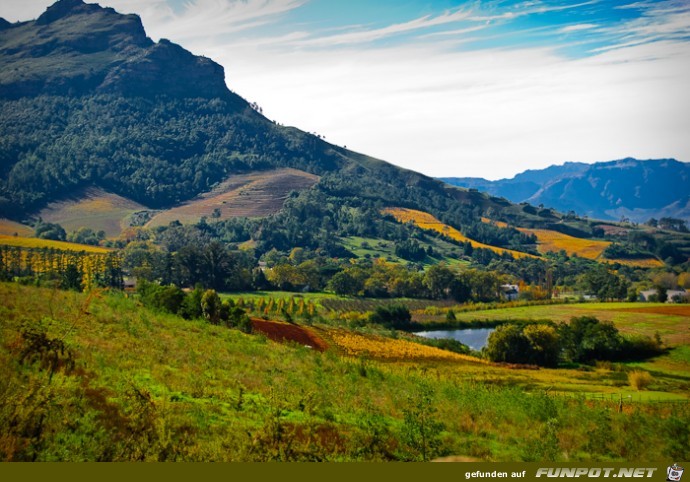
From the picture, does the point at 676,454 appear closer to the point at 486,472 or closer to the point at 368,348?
the point at 486,472

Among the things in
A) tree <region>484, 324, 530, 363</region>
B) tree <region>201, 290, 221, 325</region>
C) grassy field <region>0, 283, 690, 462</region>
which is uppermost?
grassy field <region>0, 283, 690, 462</region>

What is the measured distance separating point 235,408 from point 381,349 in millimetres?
32622

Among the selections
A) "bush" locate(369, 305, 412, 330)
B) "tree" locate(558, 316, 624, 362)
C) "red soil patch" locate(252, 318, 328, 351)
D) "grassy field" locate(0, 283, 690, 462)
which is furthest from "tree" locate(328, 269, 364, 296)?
"grassy field" locate(0, 283, 690, 462)

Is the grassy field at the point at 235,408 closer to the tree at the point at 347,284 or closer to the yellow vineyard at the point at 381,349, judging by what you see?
the yellow vineyard at the point at 381,349

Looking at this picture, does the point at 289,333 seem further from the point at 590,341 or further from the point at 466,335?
the point at 466,335

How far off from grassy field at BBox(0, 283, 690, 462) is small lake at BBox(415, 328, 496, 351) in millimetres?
55823

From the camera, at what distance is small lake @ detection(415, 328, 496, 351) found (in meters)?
85.6

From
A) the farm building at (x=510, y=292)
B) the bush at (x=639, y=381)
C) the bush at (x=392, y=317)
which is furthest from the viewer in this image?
the farm building at (x=510, y=292)

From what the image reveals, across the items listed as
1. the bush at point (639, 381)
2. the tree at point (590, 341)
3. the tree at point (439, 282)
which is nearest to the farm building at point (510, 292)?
the tree at point (439, 282)

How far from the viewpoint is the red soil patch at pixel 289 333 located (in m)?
46.6

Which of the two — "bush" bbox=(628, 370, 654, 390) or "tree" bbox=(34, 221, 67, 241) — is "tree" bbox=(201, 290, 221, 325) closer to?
"bush" bbox=(628, 370, 654, 390)

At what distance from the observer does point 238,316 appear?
44844 mm

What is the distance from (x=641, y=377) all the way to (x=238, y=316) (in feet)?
90.7

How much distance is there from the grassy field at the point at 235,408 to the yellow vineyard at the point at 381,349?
14.9 m
